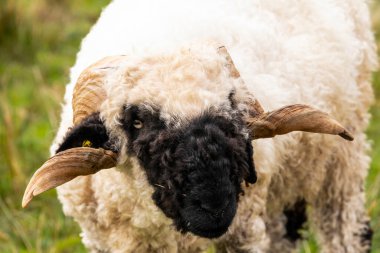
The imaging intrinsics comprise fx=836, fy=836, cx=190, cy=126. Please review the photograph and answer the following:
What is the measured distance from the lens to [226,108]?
326 cm

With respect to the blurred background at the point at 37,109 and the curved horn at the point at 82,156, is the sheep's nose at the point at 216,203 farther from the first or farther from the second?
the blurred background at the point at 37,109

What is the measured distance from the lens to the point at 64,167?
318 cm

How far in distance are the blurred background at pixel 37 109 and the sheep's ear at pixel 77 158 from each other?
3.26ft

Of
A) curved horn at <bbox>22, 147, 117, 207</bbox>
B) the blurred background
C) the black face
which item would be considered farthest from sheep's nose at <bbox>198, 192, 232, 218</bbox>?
the blurred background

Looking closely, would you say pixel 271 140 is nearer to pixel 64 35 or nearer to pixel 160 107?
pixel 160 107

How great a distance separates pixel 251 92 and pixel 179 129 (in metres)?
0.66

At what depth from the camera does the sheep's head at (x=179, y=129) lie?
3.04 metres

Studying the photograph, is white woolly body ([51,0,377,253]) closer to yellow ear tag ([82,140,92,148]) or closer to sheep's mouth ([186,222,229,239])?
yellow ear tag ([82,140,92,148])

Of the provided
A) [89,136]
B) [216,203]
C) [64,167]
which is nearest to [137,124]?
[89,136]

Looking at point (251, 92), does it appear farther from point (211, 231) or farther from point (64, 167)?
point (64, 167)

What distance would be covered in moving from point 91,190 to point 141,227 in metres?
0.32

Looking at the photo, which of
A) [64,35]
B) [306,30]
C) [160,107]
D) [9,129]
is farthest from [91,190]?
[64,35]

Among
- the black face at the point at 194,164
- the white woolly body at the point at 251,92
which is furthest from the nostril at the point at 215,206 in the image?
the white woolly body at the point at 251,92

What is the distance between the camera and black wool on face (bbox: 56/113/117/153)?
325 cm
